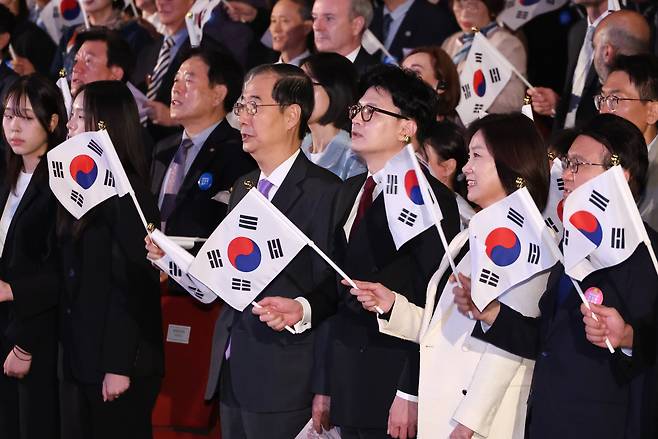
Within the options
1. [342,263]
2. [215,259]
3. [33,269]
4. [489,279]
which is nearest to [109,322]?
[33,269]

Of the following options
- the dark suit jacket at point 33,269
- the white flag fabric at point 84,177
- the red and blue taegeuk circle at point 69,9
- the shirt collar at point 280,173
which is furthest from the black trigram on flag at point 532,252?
the red and blue taegeuk circle at point 69,9

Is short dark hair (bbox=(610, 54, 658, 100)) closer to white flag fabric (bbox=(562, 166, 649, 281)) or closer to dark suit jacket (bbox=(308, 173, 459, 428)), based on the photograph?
dark suit jacket (bbox=(308, 173, 459, 428))

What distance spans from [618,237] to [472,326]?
26.2 inches

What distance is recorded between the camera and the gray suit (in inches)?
197

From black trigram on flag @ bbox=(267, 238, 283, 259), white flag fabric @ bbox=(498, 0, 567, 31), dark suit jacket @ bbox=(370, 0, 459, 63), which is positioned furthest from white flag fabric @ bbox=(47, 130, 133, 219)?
white flag fabric @ bbox=(498, 0, 567, 31)

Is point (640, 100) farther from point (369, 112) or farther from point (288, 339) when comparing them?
point (288, 339)

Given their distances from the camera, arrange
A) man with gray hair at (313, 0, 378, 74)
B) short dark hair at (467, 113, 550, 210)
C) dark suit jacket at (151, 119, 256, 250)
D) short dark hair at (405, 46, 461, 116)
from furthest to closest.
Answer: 1. man with gray hair at (313, 0, 378, 74)
2. short dark hair at (405, 46, 461, 116)
3. dark suit jacket at (151, 119, 256, 250)
4. short dark hair at (467, 113, 550, 210)

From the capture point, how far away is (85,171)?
5090mm

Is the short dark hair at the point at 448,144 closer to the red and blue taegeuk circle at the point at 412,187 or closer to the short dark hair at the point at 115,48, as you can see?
the red and blue taegeuk circle at the point at 412,187

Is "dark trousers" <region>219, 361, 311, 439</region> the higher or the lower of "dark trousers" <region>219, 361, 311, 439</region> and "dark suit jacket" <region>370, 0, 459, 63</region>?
the lower

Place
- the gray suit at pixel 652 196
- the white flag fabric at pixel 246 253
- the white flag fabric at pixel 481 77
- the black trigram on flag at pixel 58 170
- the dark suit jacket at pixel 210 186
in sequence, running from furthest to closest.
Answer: the white flag fabric at pixel 481 77 → the dark suit jacket at pixel 210 186 → the black trigram on flag at pixel 58 170 → the gray suit at pixel 652 196 → the white flag fabric at pixel 246 253

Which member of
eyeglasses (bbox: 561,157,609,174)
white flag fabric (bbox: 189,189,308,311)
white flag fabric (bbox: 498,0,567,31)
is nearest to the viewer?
eyeglasses (bbox: 561,157,609,174)

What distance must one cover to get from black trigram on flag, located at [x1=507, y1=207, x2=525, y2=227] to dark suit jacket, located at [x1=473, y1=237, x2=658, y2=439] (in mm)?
201

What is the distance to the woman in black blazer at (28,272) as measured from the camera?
5.32m
